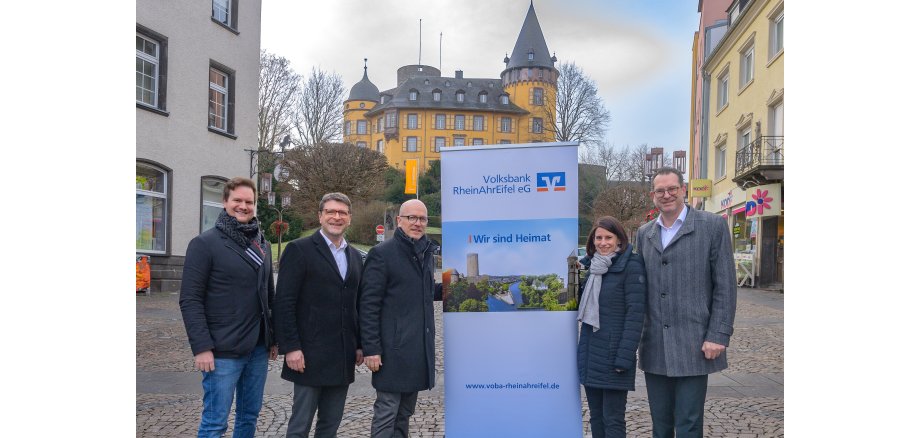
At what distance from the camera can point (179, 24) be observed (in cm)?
1731

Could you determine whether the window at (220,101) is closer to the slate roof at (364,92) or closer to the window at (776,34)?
the window at (776,34)

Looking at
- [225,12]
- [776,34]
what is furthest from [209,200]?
[776,34]

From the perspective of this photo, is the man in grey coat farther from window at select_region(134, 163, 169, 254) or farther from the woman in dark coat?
window at select_region(134, 163, 169, 254)

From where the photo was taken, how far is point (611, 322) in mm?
4051

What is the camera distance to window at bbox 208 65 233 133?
18953mm

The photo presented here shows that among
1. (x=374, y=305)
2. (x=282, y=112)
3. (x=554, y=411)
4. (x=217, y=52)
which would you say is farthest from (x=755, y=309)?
(x=282, y=112)

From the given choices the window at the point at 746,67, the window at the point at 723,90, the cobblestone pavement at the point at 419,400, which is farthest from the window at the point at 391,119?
the cobblestone pavement at the point at 419,400

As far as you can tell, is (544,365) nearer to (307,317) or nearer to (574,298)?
(574,298)

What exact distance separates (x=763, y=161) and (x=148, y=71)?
17686 mm

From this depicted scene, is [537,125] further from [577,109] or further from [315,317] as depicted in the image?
[315,317]

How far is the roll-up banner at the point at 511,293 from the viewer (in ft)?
14.7

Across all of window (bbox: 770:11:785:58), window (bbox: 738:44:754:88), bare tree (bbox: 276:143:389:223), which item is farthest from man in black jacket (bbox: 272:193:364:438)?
bare tree (bbox: 276:143:389:223)

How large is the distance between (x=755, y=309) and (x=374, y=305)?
41.4 ft
